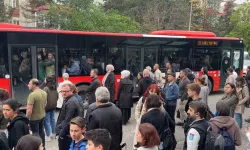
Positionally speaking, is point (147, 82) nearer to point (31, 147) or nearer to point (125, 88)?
point (125, 88)

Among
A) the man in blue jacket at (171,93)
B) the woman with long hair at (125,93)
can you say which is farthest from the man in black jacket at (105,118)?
the woman with long hair at (125,93)

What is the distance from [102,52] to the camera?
1238 cm

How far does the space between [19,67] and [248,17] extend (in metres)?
23.7

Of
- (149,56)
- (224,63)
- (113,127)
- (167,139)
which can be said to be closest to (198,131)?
(167,139)

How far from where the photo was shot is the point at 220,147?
4543 millimetres

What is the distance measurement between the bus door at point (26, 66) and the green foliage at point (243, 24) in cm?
2013

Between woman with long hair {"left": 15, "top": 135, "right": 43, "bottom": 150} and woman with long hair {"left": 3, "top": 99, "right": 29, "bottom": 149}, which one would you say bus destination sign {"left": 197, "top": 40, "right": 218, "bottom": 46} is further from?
woman with long hair {"left": 15, "top": 135, "right": 43, "bottom": 150}

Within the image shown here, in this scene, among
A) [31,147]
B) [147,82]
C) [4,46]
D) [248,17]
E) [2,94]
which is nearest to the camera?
[31,147]

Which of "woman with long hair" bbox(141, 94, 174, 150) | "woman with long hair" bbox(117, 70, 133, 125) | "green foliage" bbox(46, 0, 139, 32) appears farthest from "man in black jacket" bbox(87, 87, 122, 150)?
"green foliage" bbox(46, 0, 139, 32)

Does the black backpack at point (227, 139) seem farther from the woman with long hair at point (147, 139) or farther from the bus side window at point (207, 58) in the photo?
the bus side window at point (207, 58)

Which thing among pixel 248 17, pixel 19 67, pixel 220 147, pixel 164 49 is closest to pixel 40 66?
pixel 19 67

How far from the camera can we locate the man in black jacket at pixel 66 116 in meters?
5.08

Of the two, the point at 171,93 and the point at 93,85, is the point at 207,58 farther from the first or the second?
the point at 93,85

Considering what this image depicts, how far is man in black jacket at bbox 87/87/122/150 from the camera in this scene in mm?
4746
